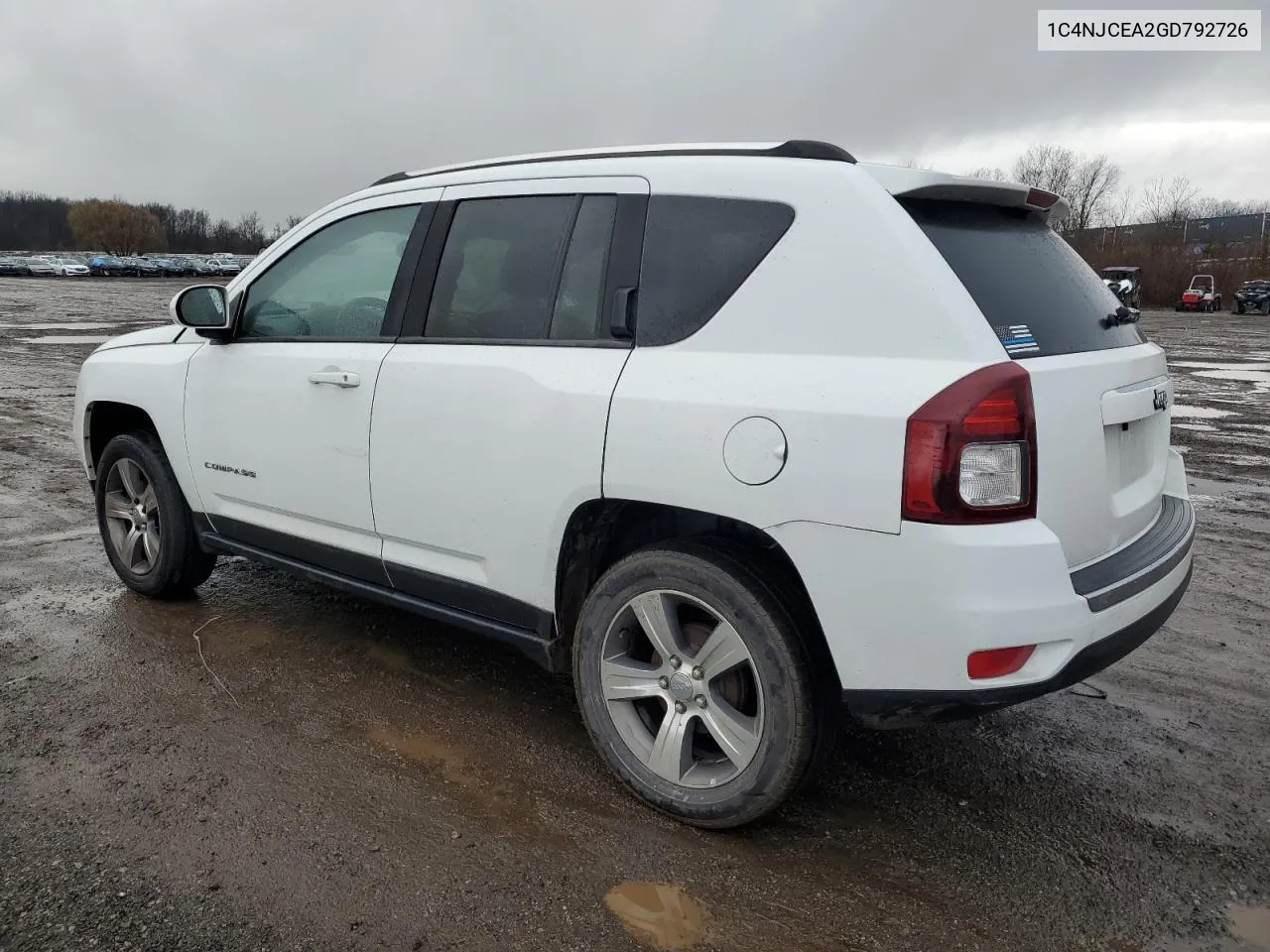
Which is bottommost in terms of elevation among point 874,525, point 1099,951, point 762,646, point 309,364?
point 1099,951

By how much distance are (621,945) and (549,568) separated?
112 cm

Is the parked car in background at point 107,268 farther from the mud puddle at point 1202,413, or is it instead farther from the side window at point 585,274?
the side window at point 585,274

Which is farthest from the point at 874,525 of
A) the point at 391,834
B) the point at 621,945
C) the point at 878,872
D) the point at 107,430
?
the point at 107,430

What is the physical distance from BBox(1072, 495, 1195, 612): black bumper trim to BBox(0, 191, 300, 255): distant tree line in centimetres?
11435

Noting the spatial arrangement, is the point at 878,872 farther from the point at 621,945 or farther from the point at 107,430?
the point at 107,430

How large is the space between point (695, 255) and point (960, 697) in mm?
1426

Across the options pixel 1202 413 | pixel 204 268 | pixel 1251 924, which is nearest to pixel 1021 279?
pixel 1251 924

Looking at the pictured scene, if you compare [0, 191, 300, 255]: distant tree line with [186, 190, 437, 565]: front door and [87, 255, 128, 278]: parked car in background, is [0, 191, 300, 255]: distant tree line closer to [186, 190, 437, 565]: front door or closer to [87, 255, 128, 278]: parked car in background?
[87, 255, 128, 278]: parked car in background

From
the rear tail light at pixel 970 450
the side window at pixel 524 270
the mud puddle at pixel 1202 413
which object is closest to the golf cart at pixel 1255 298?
the mud puddle at pixel 1202 413

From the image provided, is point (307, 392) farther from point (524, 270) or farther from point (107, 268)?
point (107, 268)

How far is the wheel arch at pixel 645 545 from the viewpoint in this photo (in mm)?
2674

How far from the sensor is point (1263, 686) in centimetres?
386

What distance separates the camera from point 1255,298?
137 ft

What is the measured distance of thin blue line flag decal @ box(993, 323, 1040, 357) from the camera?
8.16ft
